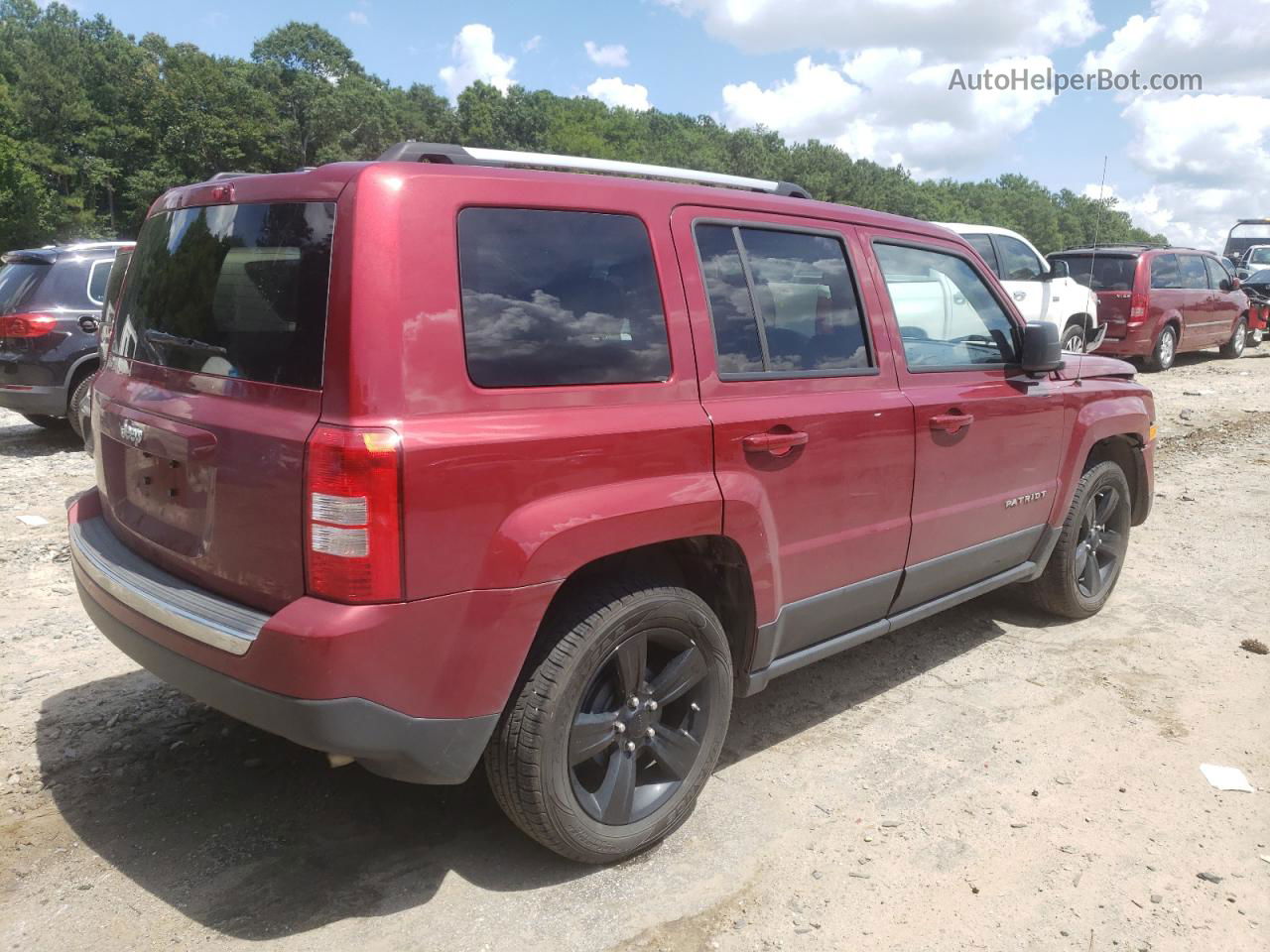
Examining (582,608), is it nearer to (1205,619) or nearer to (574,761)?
(574,761)

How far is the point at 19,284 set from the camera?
8.77 m

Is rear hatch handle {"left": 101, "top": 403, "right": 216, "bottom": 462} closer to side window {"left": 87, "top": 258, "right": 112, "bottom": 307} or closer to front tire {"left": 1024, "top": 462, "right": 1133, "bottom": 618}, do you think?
front tire {"left": 1024, "top": 462, "right": 1133, "bottom": 618}

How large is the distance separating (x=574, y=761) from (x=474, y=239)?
142cm

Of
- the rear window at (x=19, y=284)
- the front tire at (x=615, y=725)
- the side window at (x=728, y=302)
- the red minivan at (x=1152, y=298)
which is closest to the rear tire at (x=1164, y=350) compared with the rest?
the red minivan at (x=1152, y=298)

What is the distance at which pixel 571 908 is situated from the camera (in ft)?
8.82

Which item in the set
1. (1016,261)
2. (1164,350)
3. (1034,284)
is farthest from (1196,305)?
(1016,261)

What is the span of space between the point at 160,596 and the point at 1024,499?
3.40 meters

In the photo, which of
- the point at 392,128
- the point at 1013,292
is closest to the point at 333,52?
the point at 392,128

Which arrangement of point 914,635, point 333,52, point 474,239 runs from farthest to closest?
point 333,52 < point 914,635 < point 474,239

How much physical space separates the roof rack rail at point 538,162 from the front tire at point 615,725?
1.25m

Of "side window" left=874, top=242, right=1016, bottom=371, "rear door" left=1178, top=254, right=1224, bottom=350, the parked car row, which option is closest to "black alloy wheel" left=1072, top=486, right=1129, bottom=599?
"side window" left=874, top=242, right=1016, bottom=371

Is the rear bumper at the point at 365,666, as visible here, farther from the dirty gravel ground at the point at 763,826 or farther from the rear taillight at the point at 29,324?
the rear taillight at the point at 29,324

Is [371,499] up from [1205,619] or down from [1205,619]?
up

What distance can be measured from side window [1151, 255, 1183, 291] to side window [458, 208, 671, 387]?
1360 cm
